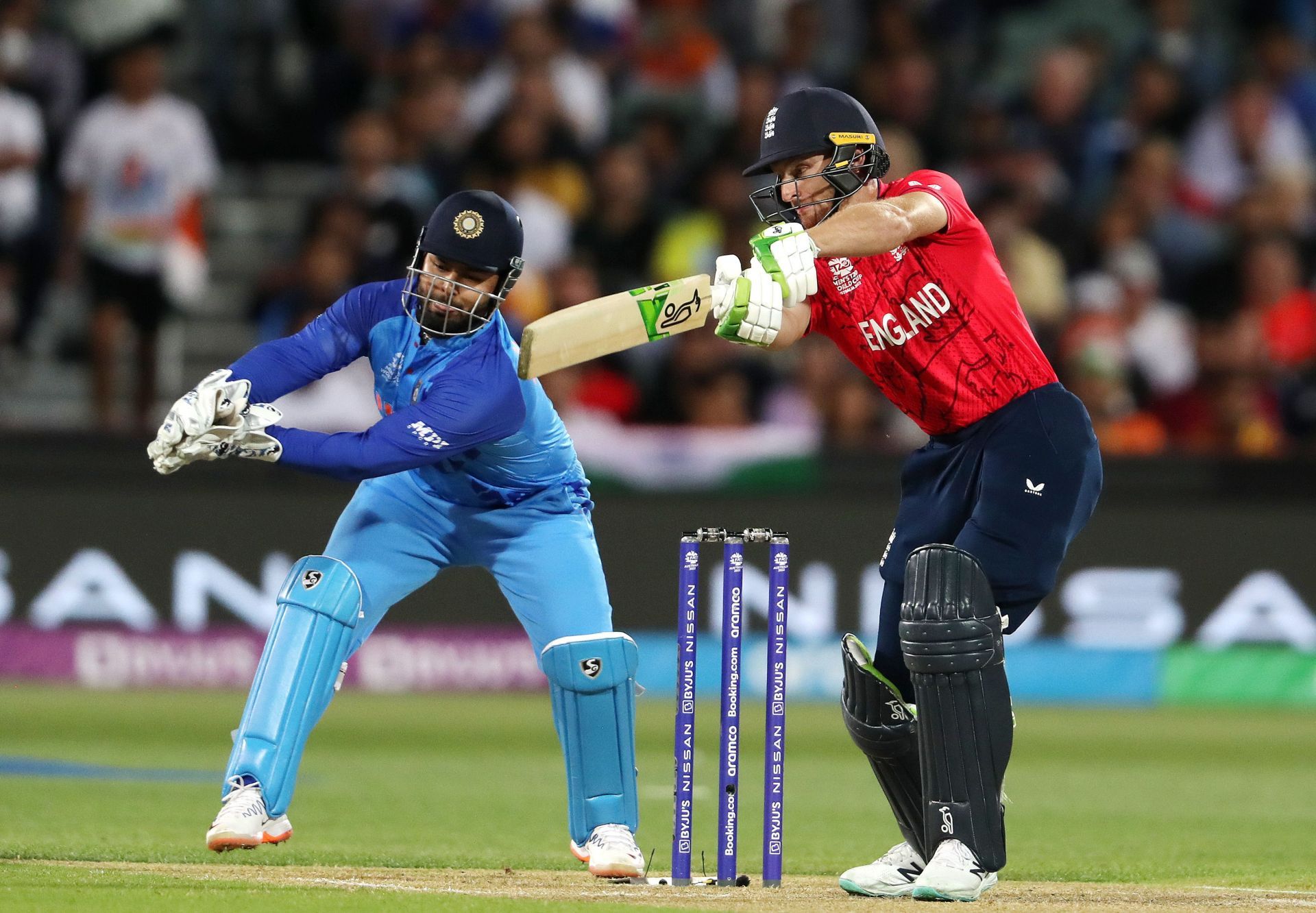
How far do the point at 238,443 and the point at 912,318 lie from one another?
1.52m

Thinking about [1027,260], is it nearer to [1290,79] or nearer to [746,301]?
[1290,79]

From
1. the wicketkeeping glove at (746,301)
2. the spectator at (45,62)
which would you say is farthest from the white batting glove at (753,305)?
the spectator at (45,62)

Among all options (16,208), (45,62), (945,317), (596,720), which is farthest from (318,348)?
(45,62)

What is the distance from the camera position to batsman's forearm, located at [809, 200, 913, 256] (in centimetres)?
418

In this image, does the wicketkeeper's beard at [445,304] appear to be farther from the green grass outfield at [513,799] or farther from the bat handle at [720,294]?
the green grass outfield at [513,799]

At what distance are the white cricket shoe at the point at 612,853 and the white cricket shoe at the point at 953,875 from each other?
0.74m

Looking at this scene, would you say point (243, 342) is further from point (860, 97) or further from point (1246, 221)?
point (1246, 221)

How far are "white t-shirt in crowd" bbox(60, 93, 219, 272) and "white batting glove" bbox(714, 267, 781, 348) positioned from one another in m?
6.42

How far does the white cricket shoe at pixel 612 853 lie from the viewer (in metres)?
4.70

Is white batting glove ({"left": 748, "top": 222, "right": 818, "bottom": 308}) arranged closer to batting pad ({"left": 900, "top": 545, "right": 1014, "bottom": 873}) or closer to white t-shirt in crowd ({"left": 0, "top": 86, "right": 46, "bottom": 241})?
batting pad ({"left": 900, "top": 545, "right": 1014, "bottom": 873})

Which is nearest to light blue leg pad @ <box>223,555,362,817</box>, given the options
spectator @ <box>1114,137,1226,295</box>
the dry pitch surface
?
the dry pitch surface

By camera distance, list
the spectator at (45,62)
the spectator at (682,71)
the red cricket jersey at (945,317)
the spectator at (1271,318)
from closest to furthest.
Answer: the red cricket jersey at (945,317), the spectator at (45,62), the spectator at (1271,318), the spectator at (682,71)

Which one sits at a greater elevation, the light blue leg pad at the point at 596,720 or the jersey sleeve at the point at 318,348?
the jersey sleeve at the point at 318,348

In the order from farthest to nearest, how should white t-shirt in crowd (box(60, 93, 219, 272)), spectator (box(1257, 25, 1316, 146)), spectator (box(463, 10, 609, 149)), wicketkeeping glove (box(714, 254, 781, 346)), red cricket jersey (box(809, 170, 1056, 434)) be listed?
1. spectator (box(1257, 25, 1316, 146))
2. spectator (box(463, 10, 609, 149))
3. white t-shirt in crowd (box(60, 93, 219, 272))
4. red cricket jersey (box(809, 170, 1056, 434))
5. wicketkeeping glove (box(714, 254, 781, 346))
